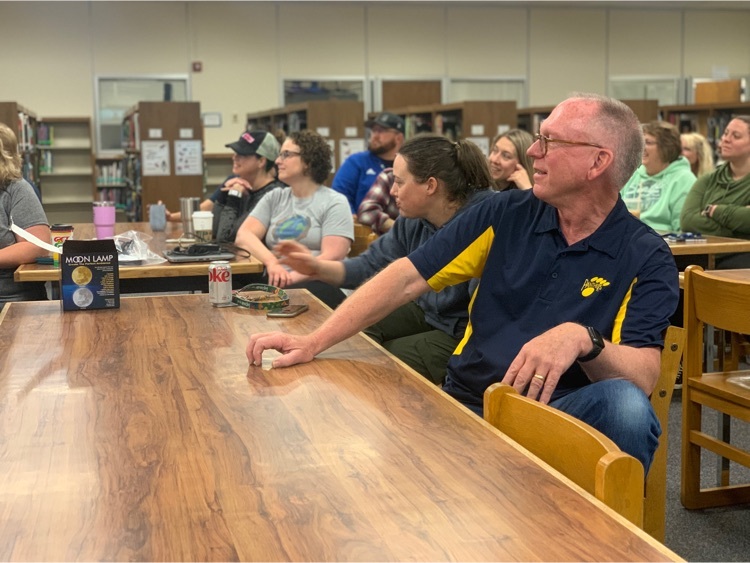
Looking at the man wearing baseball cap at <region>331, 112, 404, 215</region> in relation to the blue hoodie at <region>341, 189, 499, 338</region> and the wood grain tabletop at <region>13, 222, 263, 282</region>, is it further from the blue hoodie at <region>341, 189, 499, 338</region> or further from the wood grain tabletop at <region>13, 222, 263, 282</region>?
the blue hoodie at <region>341, 189, 499, 338</region>

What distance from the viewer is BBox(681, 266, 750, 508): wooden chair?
8.57 feet

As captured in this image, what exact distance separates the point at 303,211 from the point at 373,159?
1629 mm

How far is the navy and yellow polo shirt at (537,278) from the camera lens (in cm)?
191

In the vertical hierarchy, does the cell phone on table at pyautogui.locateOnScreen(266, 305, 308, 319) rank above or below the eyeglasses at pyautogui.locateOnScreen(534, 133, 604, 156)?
below

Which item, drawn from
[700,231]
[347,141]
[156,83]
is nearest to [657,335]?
[700,231]

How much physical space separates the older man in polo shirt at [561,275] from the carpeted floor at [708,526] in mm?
953

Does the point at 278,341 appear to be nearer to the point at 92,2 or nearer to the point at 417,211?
the point at 417,211

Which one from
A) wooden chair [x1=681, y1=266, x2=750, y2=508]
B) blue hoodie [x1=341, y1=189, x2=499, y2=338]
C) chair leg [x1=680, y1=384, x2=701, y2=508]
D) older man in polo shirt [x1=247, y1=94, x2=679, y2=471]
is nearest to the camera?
older man in polo shirt [x1=247, y1=94, x2=679, y2=471]

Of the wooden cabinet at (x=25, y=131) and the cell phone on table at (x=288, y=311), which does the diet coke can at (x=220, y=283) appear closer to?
the cell phone on table at (x=288, y=311)

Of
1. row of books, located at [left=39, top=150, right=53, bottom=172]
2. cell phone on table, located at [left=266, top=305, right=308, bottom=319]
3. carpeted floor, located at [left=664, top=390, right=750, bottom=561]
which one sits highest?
row of books, located at [left=39, top=150, right=53, bottom=172]

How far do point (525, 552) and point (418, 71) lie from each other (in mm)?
11787

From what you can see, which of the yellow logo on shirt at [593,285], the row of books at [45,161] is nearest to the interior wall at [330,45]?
the row of books at [45,161]

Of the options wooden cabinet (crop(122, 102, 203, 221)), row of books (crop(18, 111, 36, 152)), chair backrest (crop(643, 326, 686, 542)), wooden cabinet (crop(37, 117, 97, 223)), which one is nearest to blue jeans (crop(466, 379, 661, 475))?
chair backrest (crop(643, 326, 686, 542))

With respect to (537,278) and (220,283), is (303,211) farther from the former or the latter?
(537,278)
